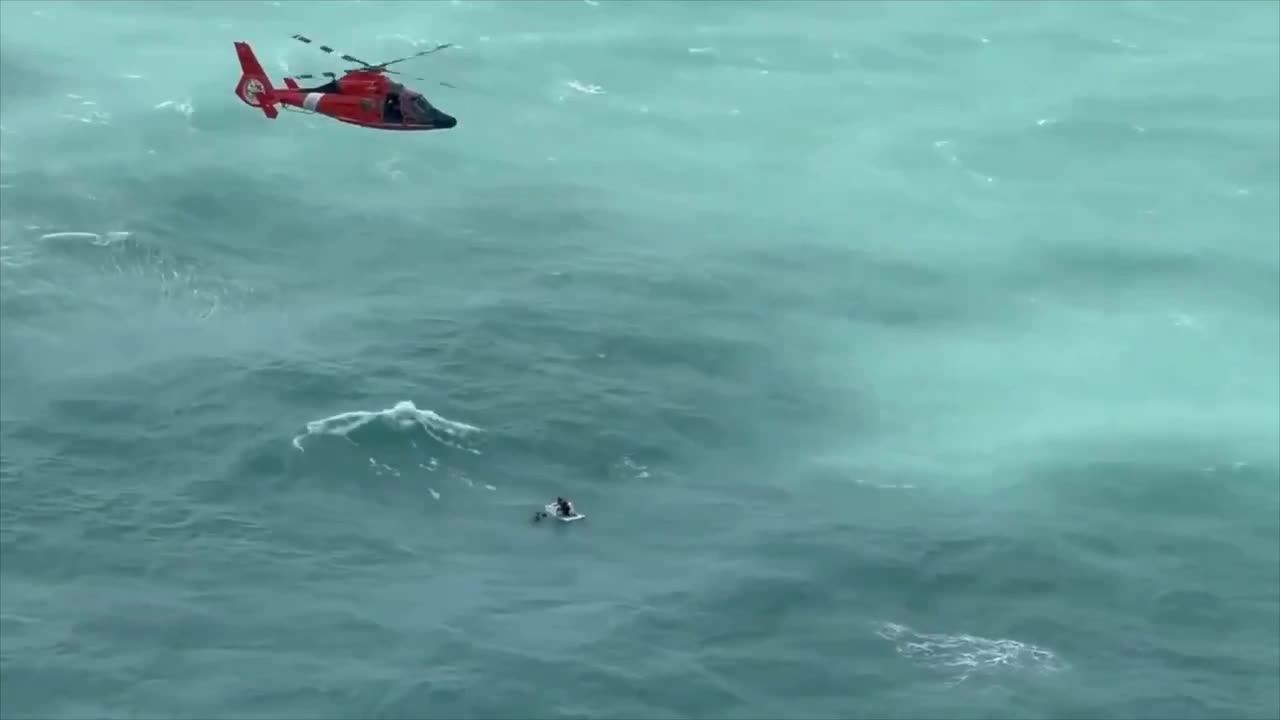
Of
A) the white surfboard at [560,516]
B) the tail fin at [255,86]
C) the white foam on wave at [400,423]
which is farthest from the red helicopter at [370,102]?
the white foam on wave at [400,423]

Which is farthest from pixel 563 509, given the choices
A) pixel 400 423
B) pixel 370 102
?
pixel 370 102

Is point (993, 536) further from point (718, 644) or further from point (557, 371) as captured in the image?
point (557, 371)

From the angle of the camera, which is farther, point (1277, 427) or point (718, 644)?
point (1277, 427)

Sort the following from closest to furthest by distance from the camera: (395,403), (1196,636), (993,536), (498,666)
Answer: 1. (498,666)
2. (1196,636)
3. (993,536)
4. (395,403)

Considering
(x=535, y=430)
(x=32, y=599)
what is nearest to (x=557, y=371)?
(x=535, y=430)

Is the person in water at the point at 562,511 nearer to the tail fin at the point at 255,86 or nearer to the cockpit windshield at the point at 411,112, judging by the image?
the cockpit windshield at the point at 411,112

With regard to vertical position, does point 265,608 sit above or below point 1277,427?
below

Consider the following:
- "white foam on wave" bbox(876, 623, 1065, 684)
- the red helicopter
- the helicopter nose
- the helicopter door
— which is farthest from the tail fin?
"white foam on wave" bbox(876, 623, 1065, 684)
